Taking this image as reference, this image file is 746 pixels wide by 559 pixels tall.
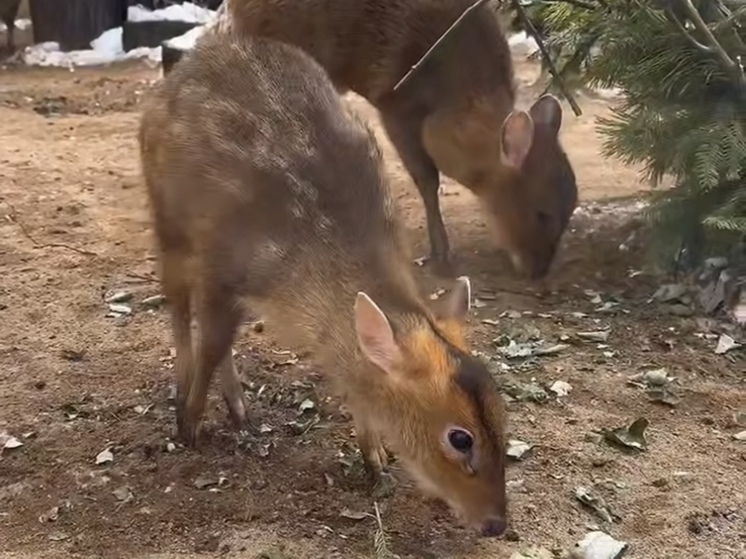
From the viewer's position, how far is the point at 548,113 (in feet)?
17.0

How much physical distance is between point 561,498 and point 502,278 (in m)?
2.01

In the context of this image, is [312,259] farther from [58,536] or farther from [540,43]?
[58,536]

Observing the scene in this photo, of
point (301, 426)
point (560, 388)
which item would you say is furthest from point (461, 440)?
point (560, 388)

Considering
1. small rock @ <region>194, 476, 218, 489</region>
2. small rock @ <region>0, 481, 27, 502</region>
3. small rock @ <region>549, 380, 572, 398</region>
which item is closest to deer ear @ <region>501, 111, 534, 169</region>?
small rock @ <region>549, 380, 572, 398</region>

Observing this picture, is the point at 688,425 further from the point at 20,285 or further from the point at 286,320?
the point at 20,285

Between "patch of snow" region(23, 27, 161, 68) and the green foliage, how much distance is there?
558 cm

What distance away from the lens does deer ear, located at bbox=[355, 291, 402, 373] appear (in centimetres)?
309

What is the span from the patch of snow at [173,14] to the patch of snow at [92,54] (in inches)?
8.8

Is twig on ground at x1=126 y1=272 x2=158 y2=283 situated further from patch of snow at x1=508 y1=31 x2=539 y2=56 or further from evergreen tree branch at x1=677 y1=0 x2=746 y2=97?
patch of snow at x1=508 y1=31 x2=539 y2=56

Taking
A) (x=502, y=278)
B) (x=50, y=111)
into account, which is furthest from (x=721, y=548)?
(x=50, y=111)

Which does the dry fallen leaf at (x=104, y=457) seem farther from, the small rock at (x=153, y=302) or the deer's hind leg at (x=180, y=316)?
the small rock at (x=153, y=302)

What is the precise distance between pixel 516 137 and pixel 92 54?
5.86 metres

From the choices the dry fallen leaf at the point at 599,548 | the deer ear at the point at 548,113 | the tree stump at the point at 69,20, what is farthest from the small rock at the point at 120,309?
the tree stump at the point at 69,20

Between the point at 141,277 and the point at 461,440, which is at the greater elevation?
the point at 461,440
